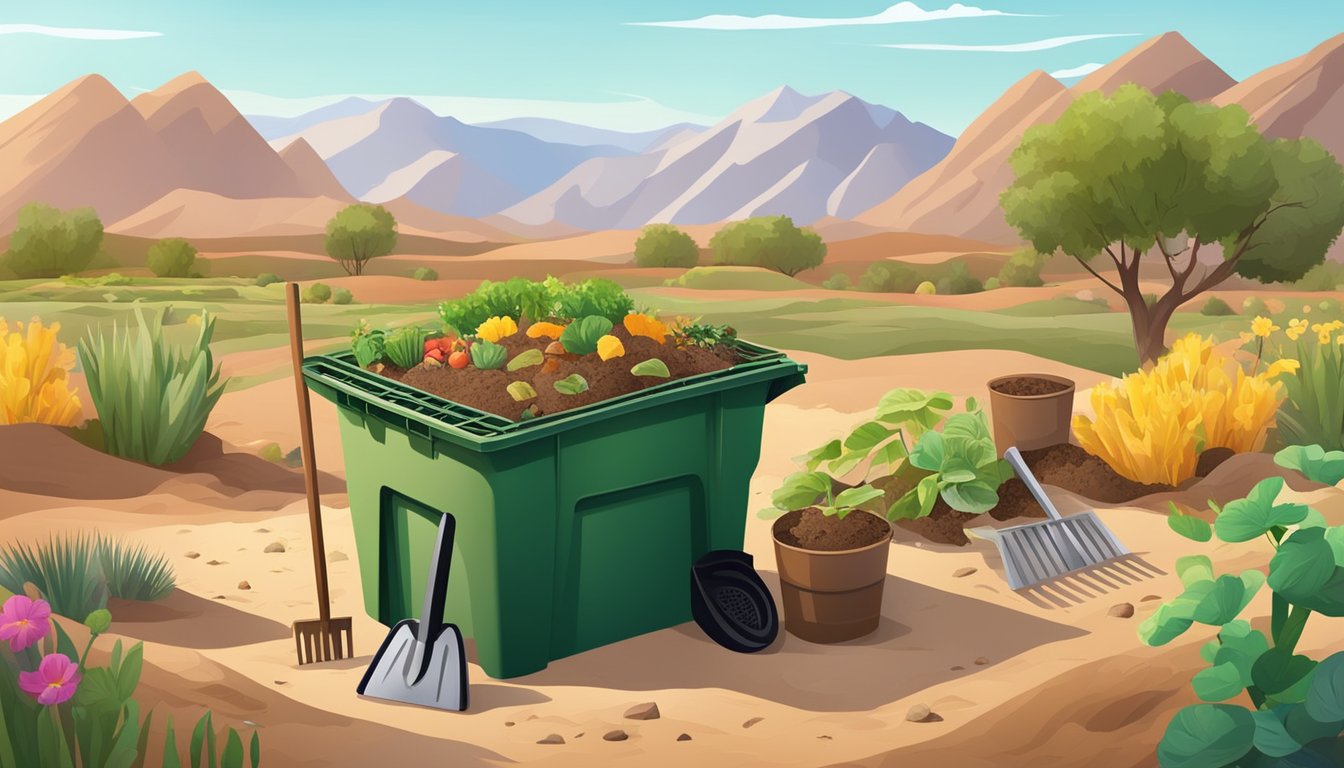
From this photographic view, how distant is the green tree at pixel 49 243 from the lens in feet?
126

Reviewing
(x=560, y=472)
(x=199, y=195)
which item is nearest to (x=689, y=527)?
(x=560, y=472)

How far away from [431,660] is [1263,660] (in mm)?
2682

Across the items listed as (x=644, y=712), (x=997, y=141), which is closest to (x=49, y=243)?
(x=644, y=712)

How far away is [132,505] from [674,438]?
3.76 meters

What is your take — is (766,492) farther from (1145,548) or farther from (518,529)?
(518,529)

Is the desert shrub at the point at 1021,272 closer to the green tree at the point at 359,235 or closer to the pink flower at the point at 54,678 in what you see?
the green tree at the point at 359,235

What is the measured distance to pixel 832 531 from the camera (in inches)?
189

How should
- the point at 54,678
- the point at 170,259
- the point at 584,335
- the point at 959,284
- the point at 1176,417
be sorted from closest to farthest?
the point at 54,678
the point at 584,335
the point at 1176,417
the point at 959,284
the point at 170,259

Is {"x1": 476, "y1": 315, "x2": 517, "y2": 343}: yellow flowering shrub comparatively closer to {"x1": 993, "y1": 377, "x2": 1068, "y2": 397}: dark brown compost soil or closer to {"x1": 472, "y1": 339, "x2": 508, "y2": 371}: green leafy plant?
{"x1": 472, "y1": 339, "x2": 508, "y2": 371}: green leafy plant

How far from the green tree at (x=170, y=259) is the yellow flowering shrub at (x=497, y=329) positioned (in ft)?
112

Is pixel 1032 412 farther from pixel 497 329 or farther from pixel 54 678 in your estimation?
pixel 54 678

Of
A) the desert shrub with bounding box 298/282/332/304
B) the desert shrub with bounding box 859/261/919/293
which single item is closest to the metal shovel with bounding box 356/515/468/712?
the desert shrub with bounding box 298/282/332/304

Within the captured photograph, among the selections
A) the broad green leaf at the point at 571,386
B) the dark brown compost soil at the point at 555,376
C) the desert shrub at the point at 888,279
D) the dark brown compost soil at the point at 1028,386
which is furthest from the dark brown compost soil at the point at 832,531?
the desert shrub at the point at 888,279

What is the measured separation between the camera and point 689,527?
4.80 meters
